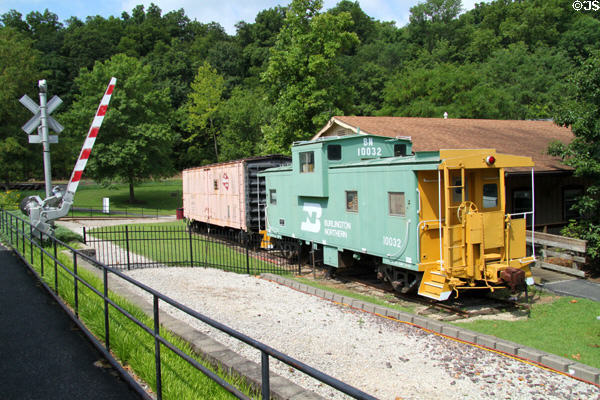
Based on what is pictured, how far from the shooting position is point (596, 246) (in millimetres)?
14125

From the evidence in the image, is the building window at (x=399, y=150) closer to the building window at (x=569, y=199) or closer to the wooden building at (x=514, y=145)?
the wooden building at (x=514, y=145)

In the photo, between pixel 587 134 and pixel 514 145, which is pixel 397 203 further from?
pixel 514 145

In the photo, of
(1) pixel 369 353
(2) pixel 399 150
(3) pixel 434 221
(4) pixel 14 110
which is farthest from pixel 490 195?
(4) pixel 14 110

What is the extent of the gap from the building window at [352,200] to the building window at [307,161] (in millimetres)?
1763

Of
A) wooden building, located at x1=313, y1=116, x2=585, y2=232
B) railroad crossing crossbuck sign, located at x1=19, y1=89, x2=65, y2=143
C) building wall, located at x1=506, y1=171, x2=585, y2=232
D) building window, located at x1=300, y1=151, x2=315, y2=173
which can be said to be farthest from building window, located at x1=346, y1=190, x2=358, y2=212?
railroad crossing crossbuck sign, located at x1=19, y1=89, x2=65, y2=143

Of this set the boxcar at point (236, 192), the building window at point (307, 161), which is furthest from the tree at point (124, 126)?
the building window at point (307, 161)

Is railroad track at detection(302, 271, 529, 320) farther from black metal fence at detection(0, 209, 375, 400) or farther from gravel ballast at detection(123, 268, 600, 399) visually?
black metal fence at detection(0, 209, 375, 400)

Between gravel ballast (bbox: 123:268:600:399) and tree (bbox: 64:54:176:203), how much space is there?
3477 cm

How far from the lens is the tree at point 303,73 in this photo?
29.9m

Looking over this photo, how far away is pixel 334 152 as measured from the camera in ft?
45.7

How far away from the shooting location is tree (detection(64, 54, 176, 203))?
Result: 42625mm

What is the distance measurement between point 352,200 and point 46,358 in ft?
28.6

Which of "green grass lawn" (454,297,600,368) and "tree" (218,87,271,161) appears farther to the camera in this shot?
"tree" (218,87,271,161)

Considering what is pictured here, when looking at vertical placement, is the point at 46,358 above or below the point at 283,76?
below
